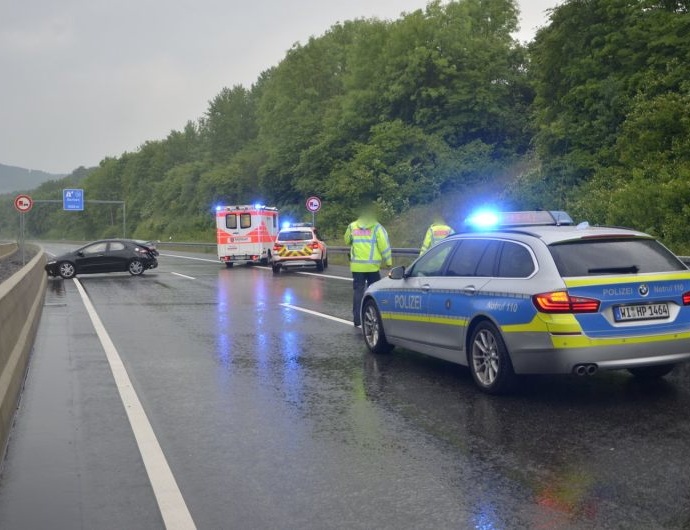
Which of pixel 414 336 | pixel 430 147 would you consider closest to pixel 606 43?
pixel 430 147

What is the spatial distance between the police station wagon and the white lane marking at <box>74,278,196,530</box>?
9.78 ft

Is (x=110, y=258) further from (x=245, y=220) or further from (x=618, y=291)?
(x=618, y=291)

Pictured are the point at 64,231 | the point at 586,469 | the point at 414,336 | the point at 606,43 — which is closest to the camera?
the point at 586,469

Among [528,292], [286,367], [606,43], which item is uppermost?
[606,43]

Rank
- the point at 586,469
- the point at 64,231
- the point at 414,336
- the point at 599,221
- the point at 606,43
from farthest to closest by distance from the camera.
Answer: the point at 64,231
the point at 606,43
the point at 599,221
the point at 414,336
the point at 586,469

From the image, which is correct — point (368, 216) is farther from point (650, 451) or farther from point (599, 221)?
point (599, 221)

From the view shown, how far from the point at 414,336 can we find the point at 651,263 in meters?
2.59

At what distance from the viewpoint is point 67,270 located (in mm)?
26453

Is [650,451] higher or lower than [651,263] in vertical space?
lower

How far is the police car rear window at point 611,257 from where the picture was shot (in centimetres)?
682

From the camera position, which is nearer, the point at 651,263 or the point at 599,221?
the point at 651,263

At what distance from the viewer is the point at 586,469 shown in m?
4.92

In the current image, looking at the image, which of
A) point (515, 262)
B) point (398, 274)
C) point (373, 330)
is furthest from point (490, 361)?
point (373, 330)

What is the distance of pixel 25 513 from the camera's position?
4289 mm
